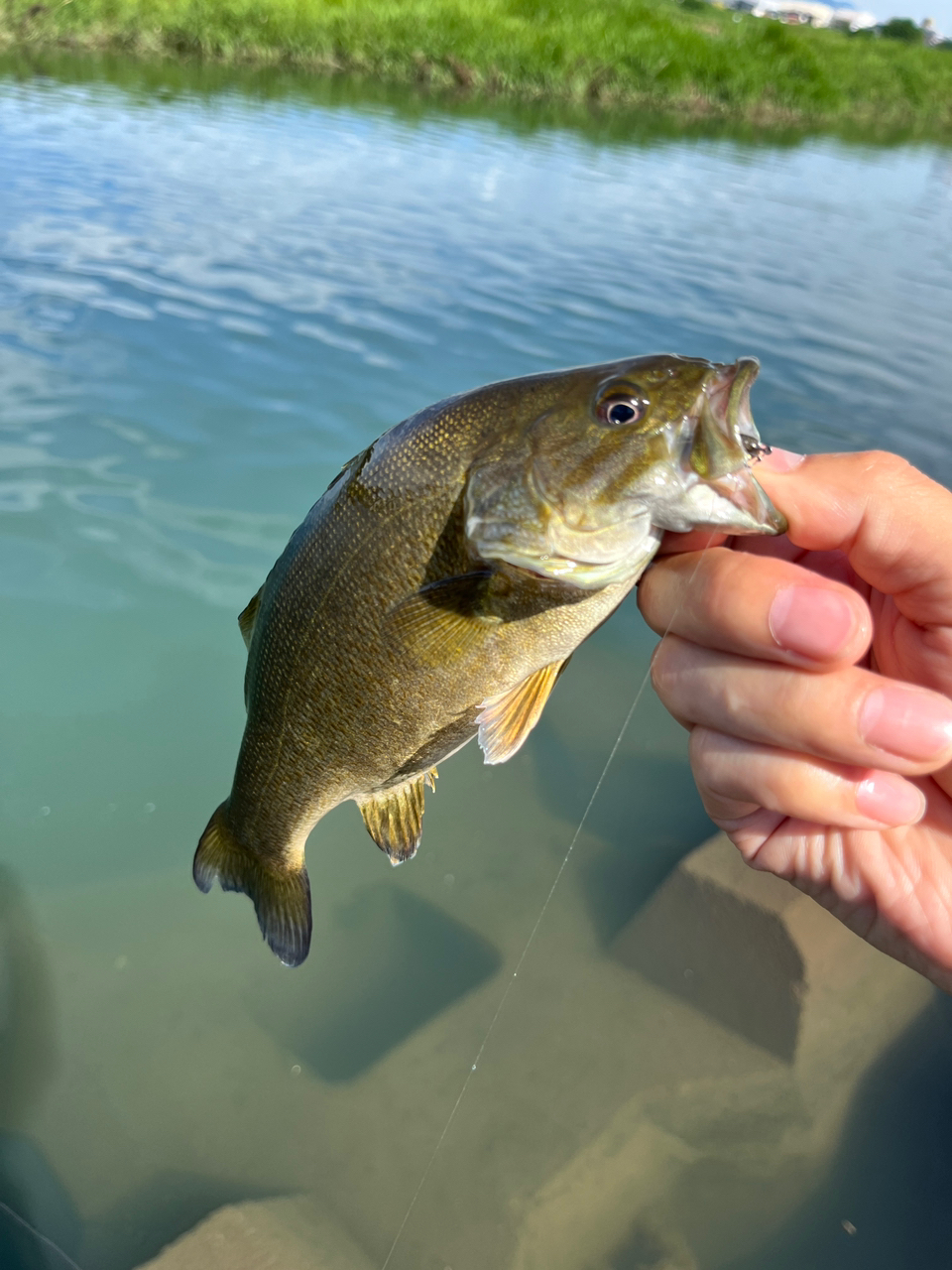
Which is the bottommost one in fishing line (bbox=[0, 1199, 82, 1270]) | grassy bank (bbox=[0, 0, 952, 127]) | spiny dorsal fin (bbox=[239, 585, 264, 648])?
fishing line (bbox=[0, 1199, 82, 1270])

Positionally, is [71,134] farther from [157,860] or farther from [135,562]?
[157,860]

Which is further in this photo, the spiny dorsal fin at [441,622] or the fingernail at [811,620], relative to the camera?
the spiny dorsal fin at [441,622]

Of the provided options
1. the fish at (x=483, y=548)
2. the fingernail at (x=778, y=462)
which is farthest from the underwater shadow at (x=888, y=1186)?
the fingernail at (x=778, y=462)

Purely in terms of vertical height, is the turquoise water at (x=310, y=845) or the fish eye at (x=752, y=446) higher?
the fish eye at (x=752, y=446)

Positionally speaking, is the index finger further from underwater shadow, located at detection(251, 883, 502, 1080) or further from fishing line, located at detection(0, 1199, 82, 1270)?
fishing line, located at detection(0, 1199, 82, 1270)

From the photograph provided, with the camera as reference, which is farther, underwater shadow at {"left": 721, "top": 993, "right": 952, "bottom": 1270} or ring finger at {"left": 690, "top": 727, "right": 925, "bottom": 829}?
underwater shadow at {"left": 721, "top": 993, "right": 952, "bottom": 1270}

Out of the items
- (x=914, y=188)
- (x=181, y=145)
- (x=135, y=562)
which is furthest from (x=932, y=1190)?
(x=914, y=188)

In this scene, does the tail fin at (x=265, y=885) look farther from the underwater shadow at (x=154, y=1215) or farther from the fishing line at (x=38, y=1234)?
the fishing line at (x=38, y=1234)

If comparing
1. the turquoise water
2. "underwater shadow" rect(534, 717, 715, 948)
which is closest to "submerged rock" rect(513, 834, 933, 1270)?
the turquoise water
